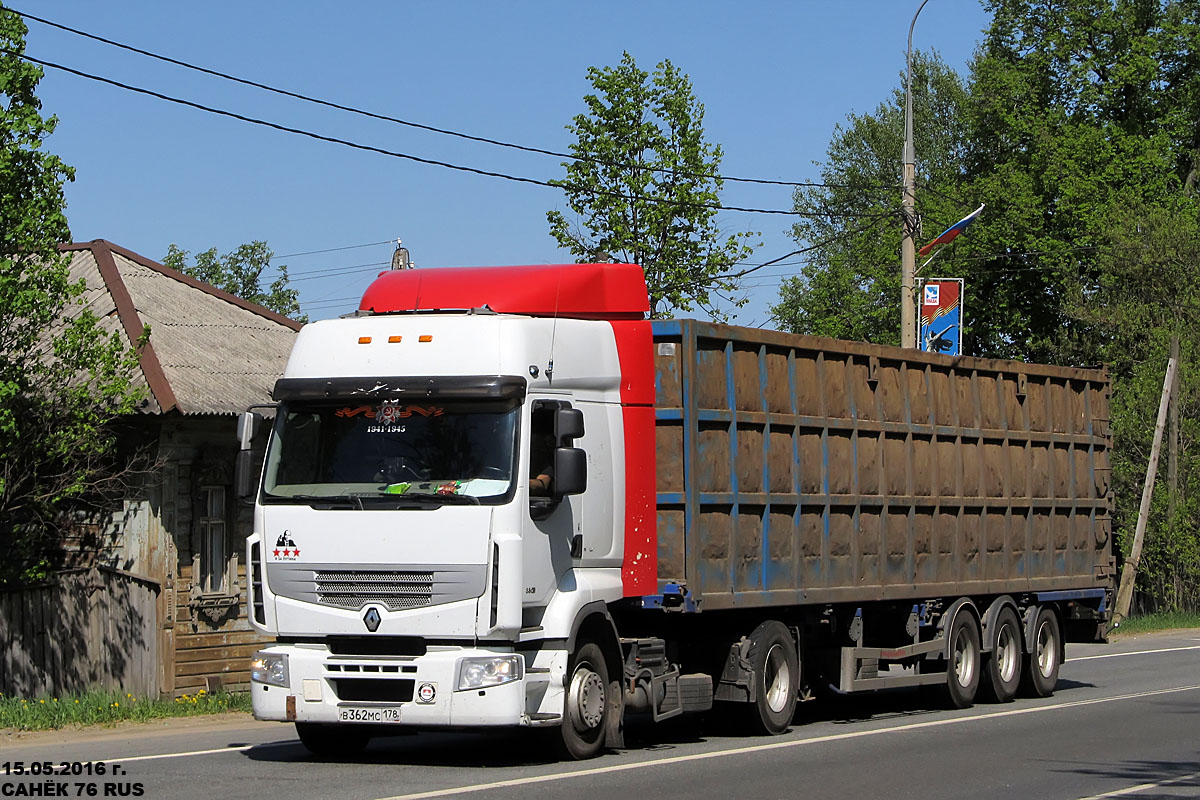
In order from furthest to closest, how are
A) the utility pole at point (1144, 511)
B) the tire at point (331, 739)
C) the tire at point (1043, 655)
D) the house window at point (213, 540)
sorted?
the utility pole at point (1144, 511)
the house window at point (213, 540)
the tire at point (1043, 655)
the tire at point (331, 739)

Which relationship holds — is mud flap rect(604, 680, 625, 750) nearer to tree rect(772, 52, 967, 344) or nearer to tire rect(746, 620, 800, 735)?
tire rect(746, 620, 800, 735)

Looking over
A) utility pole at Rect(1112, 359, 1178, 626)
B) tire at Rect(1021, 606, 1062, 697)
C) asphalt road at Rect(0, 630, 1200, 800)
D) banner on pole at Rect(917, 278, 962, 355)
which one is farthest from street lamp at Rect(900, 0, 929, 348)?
asphalt road at Rect(0, 630, 1200, 800)

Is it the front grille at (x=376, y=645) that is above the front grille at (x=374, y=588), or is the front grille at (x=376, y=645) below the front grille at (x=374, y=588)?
below

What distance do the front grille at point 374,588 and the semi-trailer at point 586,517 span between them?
1cm

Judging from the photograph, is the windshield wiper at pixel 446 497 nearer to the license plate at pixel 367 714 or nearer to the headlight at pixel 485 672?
the headlight at pixel 485 672

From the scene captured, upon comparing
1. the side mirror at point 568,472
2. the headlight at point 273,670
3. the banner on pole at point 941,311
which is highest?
the banner on pole at point 941,311

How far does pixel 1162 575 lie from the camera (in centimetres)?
3575

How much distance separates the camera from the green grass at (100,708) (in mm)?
15039

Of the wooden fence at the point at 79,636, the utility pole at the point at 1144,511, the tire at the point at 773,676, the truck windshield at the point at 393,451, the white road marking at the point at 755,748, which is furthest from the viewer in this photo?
the utility pole at the point at 1144,511

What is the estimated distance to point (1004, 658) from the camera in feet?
56.8

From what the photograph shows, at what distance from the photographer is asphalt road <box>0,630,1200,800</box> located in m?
10.1

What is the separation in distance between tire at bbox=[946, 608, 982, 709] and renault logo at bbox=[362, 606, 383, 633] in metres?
7.47

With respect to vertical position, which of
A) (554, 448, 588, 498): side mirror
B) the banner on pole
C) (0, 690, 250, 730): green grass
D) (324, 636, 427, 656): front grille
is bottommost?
(0, 690, 250, 730): green grass

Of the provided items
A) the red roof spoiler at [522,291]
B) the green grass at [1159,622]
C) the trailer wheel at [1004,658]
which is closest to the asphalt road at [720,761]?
the trailer wheel at [1004,658]
